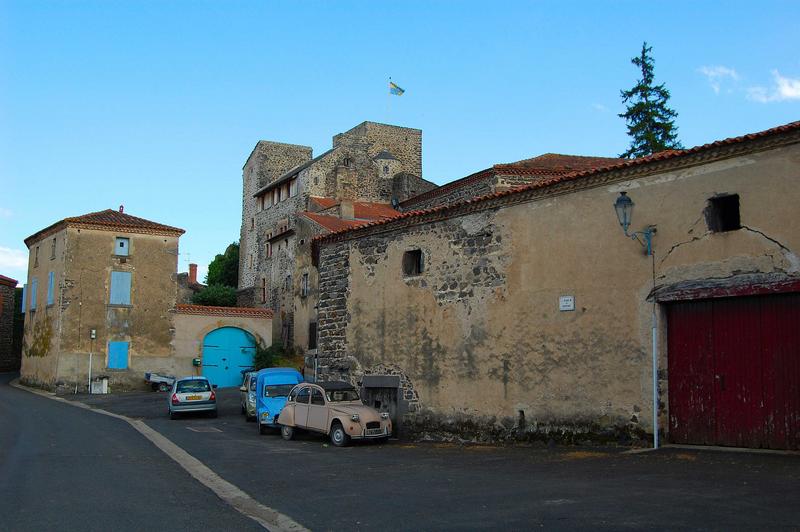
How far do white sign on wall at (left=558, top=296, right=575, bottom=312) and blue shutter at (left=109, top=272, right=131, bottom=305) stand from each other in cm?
2620

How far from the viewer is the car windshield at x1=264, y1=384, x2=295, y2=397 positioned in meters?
20.4

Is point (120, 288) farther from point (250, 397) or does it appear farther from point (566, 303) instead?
point (566, 303)

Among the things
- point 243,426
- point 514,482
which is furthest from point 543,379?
point 243,426

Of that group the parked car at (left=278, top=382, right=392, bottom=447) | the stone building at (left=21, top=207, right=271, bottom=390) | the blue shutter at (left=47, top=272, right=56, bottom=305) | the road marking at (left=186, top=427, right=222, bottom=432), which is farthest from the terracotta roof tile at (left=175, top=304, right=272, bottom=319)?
the parked car at (left=278, top=382, right=392, bottom=447)

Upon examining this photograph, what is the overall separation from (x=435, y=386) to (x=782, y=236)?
818cm

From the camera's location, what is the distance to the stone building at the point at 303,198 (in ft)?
138

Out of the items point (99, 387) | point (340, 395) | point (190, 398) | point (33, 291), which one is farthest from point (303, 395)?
point (33, 291)

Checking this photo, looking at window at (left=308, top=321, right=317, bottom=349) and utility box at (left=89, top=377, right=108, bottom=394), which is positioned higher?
window at (left=308, top=321, right=317, bottom=349)

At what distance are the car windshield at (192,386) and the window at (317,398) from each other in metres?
8.05

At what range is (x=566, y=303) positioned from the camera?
13.8 metres

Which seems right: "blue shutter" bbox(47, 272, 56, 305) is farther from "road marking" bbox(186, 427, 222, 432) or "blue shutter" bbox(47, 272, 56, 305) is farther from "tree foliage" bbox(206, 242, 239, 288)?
"tree foliage" bbox(206, 242, 239, 288)

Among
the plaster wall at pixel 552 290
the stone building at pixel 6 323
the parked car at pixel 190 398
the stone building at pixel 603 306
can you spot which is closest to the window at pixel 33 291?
the stone building at pixel 6 323

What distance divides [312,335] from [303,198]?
607 inches

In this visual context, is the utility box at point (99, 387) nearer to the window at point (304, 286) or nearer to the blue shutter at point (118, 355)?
the blue shutter at point (118, 355)
